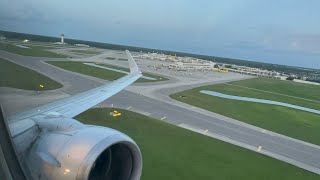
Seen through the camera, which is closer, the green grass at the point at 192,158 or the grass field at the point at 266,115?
the green grass at the point at 192,158

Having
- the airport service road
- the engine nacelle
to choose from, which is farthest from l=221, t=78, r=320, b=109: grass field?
the engine nacelle

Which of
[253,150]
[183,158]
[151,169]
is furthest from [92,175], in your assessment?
[253,150]

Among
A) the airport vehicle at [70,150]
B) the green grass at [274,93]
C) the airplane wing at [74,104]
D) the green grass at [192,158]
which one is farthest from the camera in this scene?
the green grass at [274,93]

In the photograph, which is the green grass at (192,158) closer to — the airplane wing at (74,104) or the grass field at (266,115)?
the airplane wing at (74,104)

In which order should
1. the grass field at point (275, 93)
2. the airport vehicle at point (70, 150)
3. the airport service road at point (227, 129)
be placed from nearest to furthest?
the airport vehicle at point (70, 150) < the airport service road at point (227, 129) < the grass field at point (275, 93)

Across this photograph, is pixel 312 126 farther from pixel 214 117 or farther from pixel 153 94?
pixel 153 94

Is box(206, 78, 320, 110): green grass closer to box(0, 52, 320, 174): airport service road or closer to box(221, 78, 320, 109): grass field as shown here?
box(221, 78, 320, 109): grass field

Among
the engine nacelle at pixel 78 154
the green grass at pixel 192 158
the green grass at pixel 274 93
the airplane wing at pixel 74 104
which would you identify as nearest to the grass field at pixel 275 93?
the green grass at pixel 274 93
